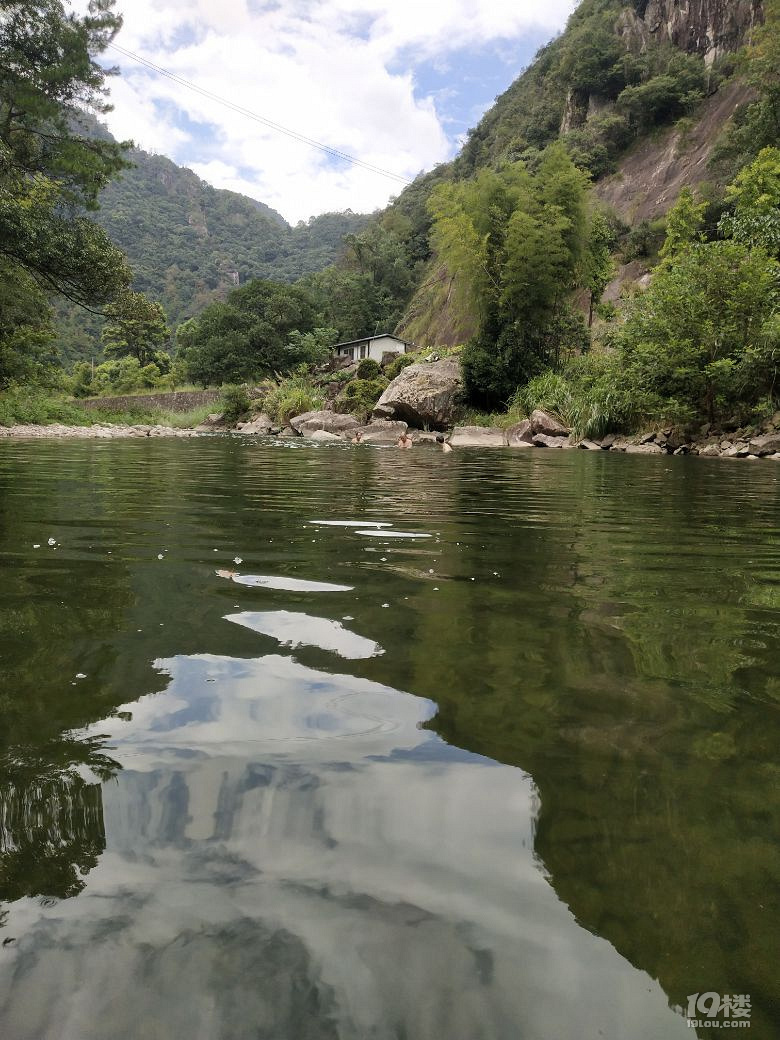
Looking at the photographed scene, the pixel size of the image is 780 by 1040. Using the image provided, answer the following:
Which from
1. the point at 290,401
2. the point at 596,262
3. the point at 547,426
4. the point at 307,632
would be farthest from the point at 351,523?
the point at 596,262

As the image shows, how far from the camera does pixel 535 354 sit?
24.9m

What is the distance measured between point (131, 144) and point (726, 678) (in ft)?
53.3

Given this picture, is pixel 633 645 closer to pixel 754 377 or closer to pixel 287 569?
pixel 287 569

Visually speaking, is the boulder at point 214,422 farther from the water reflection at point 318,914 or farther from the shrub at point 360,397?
the water reflection at point 318,914

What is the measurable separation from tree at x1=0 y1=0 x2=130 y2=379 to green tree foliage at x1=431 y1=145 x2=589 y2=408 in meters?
14.0

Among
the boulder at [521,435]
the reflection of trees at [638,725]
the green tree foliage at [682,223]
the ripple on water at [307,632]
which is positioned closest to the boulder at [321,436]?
the boulder at [521,435]

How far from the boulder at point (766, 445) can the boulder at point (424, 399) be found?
45.4ft

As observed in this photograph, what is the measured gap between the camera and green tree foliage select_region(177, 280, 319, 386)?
45.9m

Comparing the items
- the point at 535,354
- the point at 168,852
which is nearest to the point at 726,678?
the point at 168,852

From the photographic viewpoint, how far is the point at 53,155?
13000 millimetres

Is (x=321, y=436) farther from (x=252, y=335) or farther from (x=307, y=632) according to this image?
(x=252, y=335)

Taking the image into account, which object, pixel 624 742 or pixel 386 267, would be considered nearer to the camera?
pixel 624 742

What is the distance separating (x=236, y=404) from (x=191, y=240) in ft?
240
